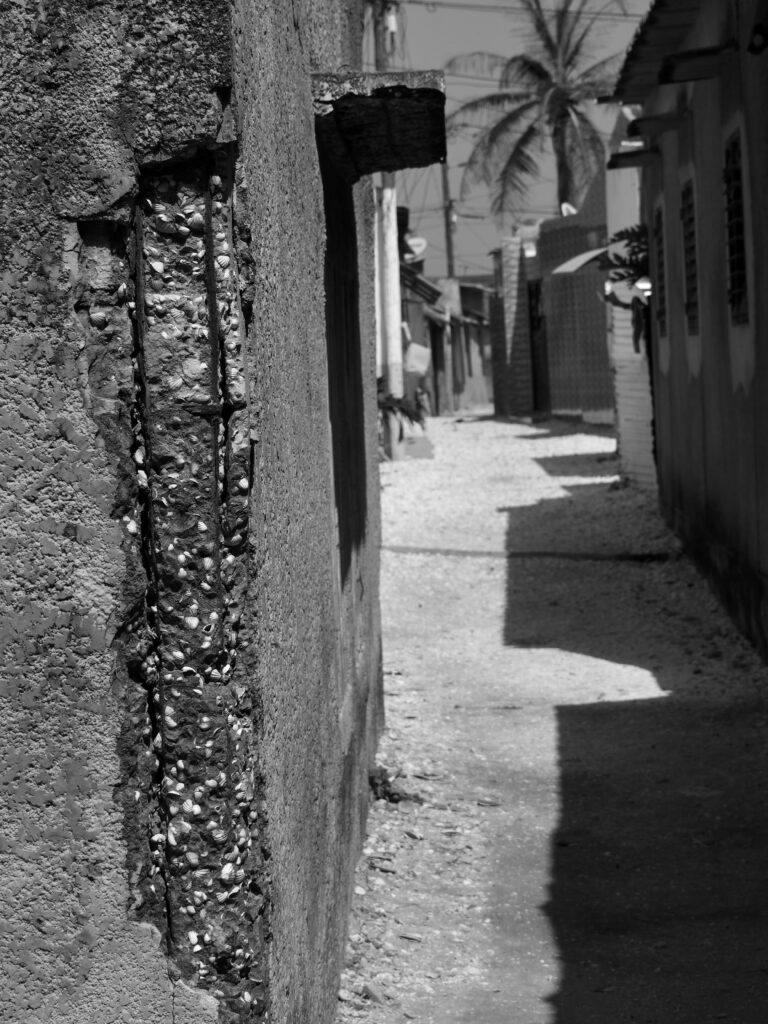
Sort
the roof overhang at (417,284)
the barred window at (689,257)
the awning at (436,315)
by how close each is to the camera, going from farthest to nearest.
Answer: the awning at (436,315), the roof overhang at (417,284), the barred window at (689,257)

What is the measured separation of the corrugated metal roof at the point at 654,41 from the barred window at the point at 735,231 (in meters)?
0.86

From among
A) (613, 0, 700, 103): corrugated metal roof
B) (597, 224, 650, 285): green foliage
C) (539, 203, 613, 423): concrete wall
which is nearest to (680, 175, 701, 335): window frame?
(613, 0, 700, 103): corrugated metal roof

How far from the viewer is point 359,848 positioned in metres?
4.91

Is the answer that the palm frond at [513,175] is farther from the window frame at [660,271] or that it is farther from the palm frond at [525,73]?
the window frame at [660,271]

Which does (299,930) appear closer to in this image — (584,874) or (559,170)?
(584,874)

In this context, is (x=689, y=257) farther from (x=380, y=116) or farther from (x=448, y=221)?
(x=448, y=221)

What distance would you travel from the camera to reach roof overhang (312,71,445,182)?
3.82m

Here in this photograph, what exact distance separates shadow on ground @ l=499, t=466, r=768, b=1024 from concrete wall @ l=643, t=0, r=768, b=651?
1.54 feet

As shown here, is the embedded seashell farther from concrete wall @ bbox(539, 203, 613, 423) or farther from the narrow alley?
concrete wall @ bbox(539, 203, 613, 423)

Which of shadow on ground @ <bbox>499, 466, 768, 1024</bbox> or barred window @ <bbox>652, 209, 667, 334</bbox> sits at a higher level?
barred window @ <bbox>652, 209, 667, 334</bbox>

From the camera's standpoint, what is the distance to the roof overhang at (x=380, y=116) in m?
3.82

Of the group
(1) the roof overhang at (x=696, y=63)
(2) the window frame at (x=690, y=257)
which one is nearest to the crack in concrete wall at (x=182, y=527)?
(1) the roof overhang at (x=696, y=63)

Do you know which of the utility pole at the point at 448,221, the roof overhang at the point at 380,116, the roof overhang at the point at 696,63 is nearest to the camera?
the roof overhang at the point at 380,116

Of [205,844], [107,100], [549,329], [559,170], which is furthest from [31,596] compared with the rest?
[559,170]
